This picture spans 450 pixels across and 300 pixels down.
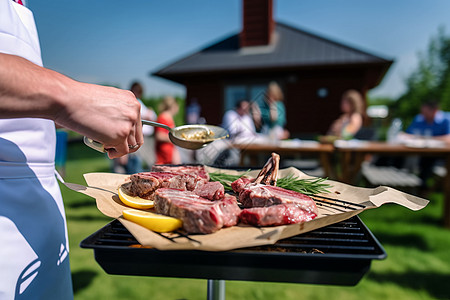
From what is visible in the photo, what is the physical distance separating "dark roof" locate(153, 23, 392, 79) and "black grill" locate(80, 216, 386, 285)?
12.4 m

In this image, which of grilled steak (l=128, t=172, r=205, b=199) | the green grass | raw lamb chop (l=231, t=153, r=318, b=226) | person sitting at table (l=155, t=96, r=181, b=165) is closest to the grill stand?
raw lamb chop (l=231, t=153, r=318, b=226)

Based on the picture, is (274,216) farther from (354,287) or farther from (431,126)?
(431,126)

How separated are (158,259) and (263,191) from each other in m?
0.60

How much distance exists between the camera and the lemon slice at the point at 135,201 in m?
1.46

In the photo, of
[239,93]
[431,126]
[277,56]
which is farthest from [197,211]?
[239,93]

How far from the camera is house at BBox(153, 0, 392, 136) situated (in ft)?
42.0

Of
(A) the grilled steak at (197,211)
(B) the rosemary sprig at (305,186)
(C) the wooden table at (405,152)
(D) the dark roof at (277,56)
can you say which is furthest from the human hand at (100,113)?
(D) the dark roof at (277,56)

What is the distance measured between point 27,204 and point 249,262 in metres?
1.03

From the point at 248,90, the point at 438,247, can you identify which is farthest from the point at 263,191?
the point at 248,90

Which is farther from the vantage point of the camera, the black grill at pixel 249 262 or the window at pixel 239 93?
the window at pixel 239 93

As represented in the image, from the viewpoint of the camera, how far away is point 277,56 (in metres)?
13.4

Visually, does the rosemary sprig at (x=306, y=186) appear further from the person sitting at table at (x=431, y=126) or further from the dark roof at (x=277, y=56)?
the dark roof at (x=277, y=56)

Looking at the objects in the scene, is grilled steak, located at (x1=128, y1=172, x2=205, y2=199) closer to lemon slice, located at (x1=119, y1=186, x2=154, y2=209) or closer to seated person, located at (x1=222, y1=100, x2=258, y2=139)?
lemon slice, located at (x1=119, y1=186, x2=154, y2=209)

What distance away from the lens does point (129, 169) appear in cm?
732
